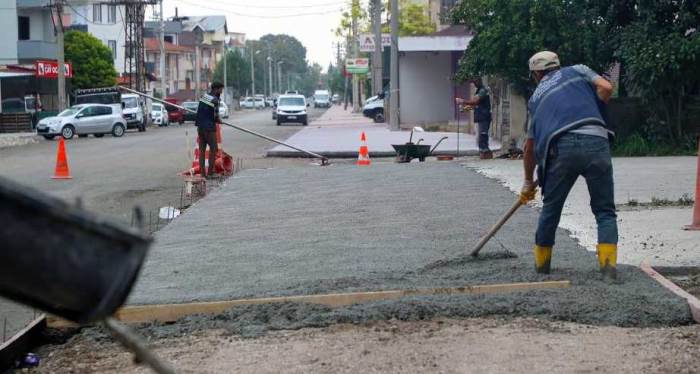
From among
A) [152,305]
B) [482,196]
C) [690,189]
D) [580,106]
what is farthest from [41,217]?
[690,189]

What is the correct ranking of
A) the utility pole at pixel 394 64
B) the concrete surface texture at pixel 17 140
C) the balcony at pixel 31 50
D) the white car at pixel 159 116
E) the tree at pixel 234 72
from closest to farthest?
the utility pole at pixel 394 64
the concrete surface texture at pixel 17 140
the balcony at pixel 31 50
the white car at pixel 159 116
the tree at pixel 234 72

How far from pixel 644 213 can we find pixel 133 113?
134 ft

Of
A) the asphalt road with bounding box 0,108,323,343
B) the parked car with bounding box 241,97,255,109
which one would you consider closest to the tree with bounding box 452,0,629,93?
the asphalt road with bounding box 0,108,323,343

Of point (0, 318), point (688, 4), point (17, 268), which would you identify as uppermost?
point (688, 4)

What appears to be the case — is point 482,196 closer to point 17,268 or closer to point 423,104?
point 17,268

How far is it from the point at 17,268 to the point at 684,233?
7827 mm

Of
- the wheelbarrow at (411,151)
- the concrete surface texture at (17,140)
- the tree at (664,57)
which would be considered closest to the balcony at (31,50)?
the concrete surface texture at (17,140)

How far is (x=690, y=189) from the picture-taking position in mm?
13547

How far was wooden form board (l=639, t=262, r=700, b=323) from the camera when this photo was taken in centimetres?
615

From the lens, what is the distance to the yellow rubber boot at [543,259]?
726 centimetres

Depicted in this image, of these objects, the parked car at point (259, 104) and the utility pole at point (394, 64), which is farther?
the parked car at point (259, 104)

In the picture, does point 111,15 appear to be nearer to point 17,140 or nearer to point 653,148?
point 17,140

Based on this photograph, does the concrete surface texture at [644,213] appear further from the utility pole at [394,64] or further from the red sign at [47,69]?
the red sign at [47,69]

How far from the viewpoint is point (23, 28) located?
A: 58.0m
